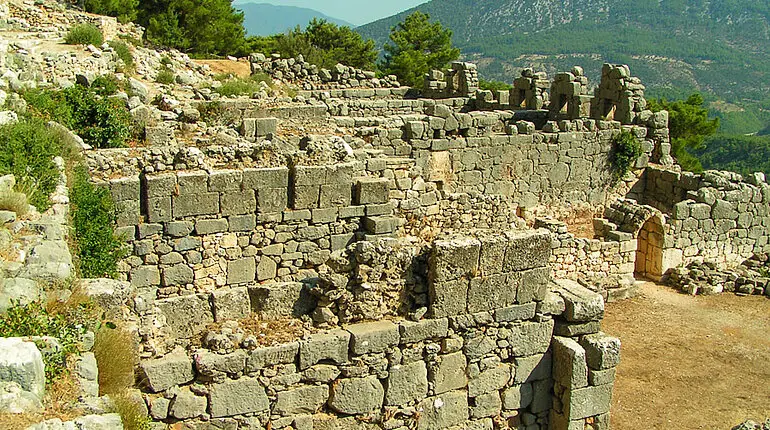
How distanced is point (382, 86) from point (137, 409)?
21.8 meters

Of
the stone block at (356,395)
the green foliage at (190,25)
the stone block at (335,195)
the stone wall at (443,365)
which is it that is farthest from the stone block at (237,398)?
the green foliage at (190,25)

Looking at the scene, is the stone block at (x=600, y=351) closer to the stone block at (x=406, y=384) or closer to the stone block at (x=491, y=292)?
the stone block at (x=491, y=292)

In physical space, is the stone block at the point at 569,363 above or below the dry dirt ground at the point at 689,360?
above

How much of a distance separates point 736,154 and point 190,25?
1904 inches

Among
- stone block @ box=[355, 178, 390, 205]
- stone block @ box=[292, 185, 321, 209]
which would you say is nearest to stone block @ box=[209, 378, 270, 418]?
stone block @ box=[292, 185, 321, 209]

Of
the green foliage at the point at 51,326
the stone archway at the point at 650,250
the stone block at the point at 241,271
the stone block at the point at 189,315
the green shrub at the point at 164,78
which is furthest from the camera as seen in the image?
the green shrub at the point at 164,78

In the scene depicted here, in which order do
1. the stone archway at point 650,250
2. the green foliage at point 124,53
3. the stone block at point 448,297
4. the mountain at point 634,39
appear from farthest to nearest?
the mountain at point 634,39 < the green foliage at point 124,53 < the stone archway at point 650,250 < the stone block at point 448,297

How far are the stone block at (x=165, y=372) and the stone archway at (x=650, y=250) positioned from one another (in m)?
12.2

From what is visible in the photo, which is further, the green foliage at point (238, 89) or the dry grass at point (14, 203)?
the green foliage at point (238, 89)

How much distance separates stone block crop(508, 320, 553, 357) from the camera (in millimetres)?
7508

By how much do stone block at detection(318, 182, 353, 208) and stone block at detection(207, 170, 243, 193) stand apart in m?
1.20

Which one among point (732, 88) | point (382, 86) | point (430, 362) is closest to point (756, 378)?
point (430, 362)

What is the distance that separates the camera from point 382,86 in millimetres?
26531

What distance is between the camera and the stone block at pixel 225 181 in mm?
9977
